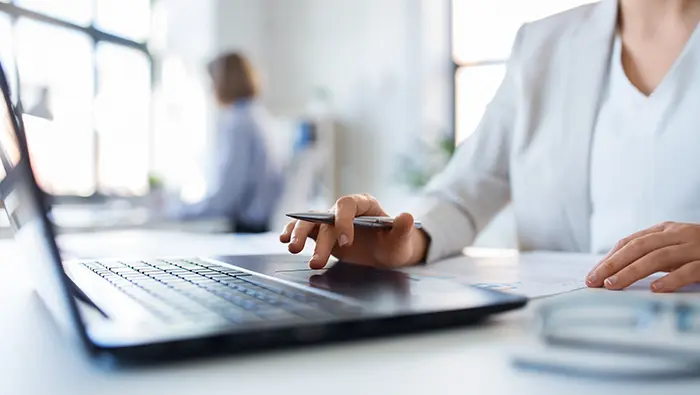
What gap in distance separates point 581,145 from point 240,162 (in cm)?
211

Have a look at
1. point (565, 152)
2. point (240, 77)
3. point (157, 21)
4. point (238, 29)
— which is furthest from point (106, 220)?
point (565, 152)

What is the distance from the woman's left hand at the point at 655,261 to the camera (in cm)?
56

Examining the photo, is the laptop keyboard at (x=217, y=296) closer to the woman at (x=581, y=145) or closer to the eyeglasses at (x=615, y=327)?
the eyeglasses at (x=615, y=327)

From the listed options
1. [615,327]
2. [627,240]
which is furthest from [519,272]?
[615,327]

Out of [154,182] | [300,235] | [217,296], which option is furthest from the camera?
[154,182]

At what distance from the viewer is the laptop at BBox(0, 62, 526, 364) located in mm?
320

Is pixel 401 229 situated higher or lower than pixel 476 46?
lower

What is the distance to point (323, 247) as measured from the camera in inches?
25.0

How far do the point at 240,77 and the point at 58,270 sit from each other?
271 centimetres

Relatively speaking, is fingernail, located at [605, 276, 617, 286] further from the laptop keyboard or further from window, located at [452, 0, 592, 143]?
window, located at [452, 0, 592, 143]

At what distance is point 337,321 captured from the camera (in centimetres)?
35

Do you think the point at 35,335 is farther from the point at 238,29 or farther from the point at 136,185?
the point at 238,29

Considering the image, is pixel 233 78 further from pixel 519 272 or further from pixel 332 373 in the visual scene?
pixel 332 373

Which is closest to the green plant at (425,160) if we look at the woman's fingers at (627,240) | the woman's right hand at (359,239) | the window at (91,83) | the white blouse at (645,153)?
the window at (91,83)
